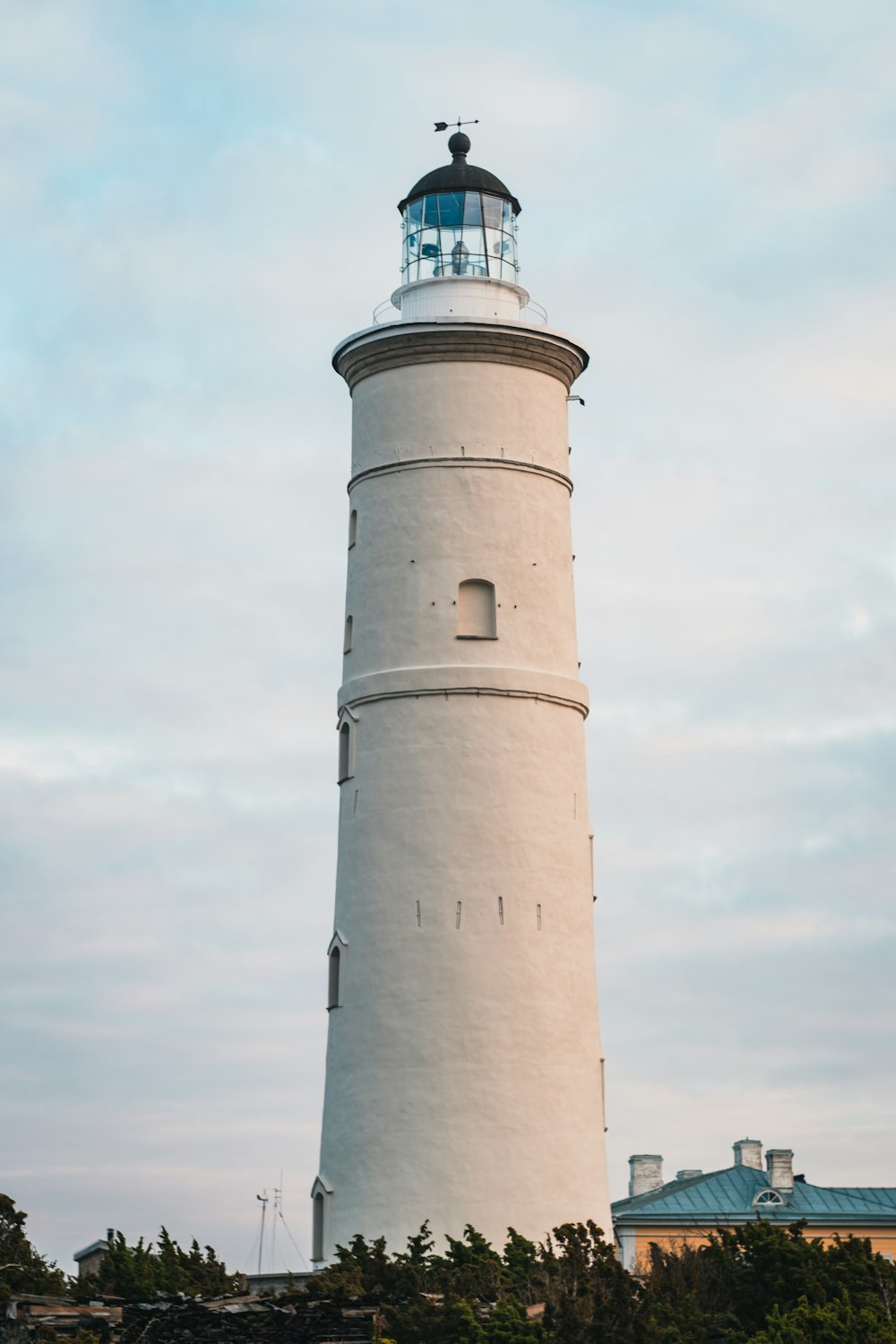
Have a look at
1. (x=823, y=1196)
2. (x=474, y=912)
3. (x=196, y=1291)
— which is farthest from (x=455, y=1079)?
(x=823, y=1196)

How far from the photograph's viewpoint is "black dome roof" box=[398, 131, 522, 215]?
32.4m

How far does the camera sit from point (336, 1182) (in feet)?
94.2

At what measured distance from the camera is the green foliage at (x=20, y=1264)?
961 inches

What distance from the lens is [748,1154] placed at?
45.2 meters

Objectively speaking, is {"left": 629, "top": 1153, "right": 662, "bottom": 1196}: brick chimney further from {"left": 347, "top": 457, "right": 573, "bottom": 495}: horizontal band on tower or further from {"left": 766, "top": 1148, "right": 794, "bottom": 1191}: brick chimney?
{"left": 347, "top": 457, "right": 573, "bottom": 495}: horizontal band on tower

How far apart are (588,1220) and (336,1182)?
12.8 ft

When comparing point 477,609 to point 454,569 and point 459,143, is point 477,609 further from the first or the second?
point 459,143

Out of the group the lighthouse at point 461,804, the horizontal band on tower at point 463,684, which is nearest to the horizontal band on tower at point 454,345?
the lighthouse at point 461,804

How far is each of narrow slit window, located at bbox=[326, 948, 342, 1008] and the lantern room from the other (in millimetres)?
9574

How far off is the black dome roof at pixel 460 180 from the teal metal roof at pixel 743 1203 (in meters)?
18.8

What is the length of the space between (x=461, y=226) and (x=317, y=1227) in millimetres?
14073

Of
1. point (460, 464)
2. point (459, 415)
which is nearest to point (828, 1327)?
point (460, 464)

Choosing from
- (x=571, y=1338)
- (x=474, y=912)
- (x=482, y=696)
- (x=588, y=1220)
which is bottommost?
(x=571, y=1338)

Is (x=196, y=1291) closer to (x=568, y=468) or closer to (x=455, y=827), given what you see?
(x=455, y=827)
